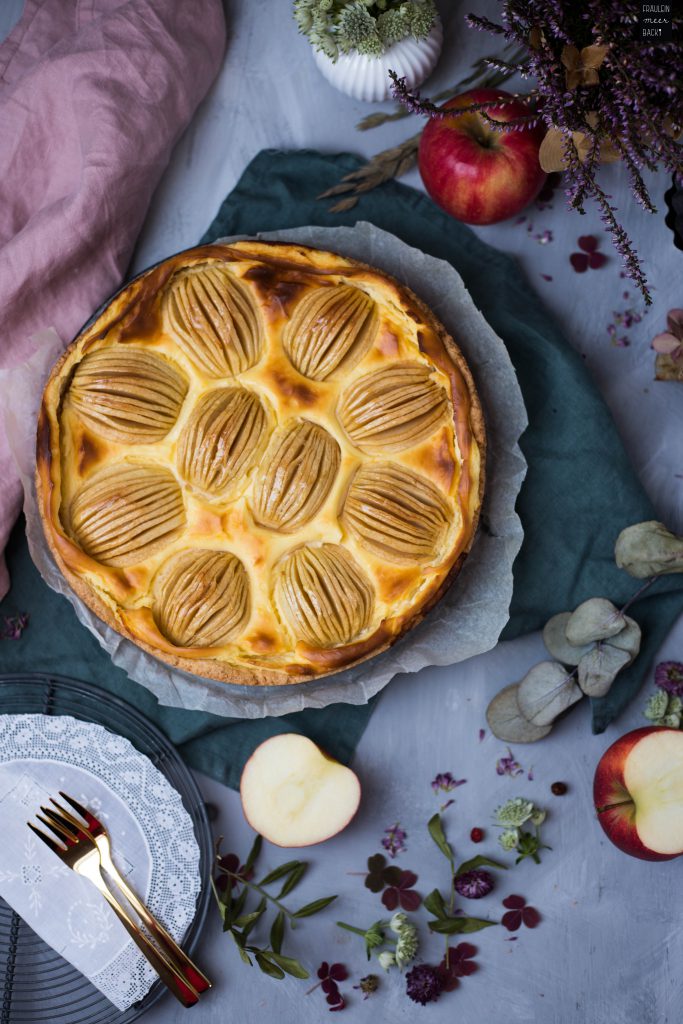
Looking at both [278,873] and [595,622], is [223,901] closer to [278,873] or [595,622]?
[278,873]

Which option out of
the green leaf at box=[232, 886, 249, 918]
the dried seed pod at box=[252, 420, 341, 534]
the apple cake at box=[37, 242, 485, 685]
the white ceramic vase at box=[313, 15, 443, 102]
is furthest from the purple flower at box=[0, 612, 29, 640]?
the white ceramic vase at box=[313, 15, 443, 102]

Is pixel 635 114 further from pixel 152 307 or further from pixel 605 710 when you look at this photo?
pixel 605 710

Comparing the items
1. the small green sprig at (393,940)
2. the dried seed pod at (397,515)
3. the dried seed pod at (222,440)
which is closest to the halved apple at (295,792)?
the small green sprig at (393,940)

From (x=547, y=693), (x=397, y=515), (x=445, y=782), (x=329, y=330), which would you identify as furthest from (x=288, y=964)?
(x=329, y=330)

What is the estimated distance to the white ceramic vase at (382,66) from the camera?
2.32m

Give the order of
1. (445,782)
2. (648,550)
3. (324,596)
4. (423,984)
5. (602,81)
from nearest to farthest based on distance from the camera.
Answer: (602,81)
(324,596)
(648,550)
(423,984)
(445,782)

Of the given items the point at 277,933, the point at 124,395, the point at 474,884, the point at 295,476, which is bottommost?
the point at 474,884

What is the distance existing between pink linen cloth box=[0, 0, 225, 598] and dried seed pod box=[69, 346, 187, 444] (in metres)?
0.27

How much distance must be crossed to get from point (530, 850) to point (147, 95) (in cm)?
203

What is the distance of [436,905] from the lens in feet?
7.68

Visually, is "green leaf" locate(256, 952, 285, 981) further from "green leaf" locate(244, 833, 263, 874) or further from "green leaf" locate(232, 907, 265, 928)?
"green leaf" locate(244, 833, 263, 874)

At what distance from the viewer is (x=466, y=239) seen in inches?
96.9

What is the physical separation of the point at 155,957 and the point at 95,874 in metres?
0.24

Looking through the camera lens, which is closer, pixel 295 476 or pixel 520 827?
pixel 295 476
